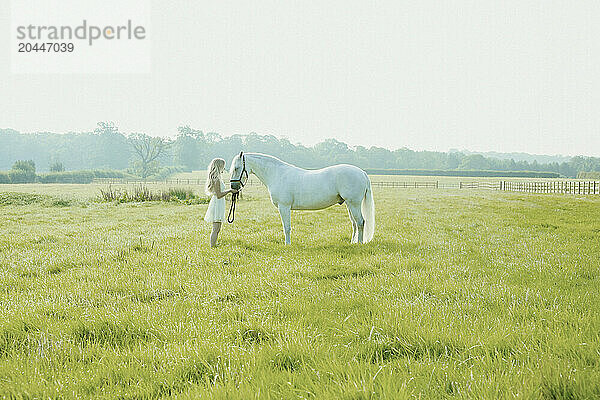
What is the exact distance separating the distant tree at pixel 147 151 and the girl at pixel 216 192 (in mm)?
→ 83105

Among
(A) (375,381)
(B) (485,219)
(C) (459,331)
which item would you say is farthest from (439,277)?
(B) (485,219)

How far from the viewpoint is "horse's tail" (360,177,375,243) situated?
312 inches

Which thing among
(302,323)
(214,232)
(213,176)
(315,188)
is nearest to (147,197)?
(214,232)

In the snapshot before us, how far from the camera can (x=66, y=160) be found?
11488 centimetres

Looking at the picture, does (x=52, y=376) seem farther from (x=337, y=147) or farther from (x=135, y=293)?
(x=337, y=147)

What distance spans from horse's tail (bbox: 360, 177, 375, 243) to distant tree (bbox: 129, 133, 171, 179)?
84.1 meters

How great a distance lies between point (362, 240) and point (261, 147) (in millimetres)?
107288

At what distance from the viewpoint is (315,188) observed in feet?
26.0

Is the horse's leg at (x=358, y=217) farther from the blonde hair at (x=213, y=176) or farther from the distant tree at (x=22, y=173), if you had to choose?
the distant tree at (x=22, y=173)

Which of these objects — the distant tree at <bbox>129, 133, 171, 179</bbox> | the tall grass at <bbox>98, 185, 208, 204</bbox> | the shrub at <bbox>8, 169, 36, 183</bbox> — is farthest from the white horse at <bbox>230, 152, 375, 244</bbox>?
the distant tree at <bbox>129, 133, 171, 179</bbox>

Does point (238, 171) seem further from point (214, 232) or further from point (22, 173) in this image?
point (22, 173)

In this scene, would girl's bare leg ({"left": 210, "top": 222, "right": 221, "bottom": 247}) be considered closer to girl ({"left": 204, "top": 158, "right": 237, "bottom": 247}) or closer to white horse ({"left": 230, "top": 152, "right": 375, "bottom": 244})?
girl ({"left": 204, "top": 158, "right": 237, "bottom": 247})

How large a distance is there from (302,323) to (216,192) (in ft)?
14.5

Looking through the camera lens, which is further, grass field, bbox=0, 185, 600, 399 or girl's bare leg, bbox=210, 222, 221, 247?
girl's bare leg, bbox=210, 222, 221, 247
